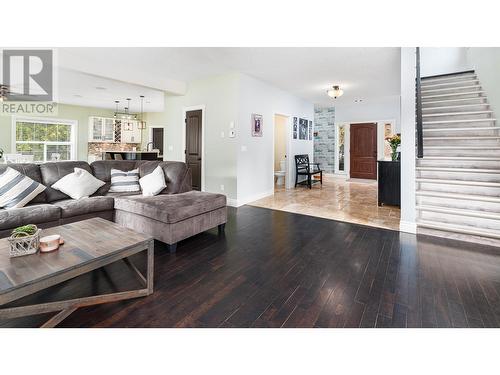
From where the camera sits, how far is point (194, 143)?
5891 mm

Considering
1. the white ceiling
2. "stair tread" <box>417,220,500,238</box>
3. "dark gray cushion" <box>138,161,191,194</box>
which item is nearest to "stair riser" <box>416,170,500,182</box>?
"stair tread" <box>417,220,500,238</box>

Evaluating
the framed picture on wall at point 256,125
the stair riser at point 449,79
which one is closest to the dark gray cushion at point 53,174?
the framed picture on wall at point 256,125

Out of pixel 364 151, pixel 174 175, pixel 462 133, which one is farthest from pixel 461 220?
pixel 364 151

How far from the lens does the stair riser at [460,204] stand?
10.9 ft

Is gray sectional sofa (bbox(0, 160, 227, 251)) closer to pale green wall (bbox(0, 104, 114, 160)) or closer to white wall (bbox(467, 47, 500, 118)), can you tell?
white wall (bbox(467, 47, 500, 118))

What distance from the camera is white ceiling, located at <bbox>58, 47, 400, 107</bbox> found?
13.3 feet

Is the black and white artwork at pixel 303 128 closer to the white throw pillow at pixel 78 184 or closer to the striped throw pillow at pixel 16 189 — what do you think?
the white throw pillow at pixel 78 184

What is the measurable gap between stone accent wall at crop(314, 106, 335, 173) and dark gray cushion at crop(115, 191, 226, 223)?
7334mm

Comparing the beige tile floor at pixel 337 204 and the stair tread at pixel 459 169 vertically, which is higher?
the stair tread at pixel 459 169

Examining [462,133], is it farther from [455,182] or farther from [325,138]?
[325,138]

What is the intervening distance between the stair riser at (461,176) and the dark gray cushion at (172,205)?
9.93 ft

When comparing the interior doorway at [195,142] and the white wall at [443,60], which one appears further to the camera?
the white wall at [443,60]
